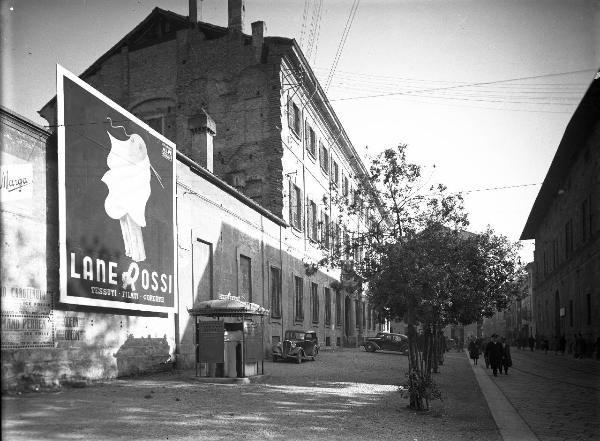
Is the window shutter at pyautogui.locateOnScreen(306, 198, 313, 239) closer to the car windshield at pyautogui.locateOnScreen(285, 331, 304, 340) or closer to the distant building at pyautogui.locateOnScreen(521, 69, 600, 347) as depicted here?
the car windshield at pyautogui.locateOnScreen(285, 331, 304, 340)

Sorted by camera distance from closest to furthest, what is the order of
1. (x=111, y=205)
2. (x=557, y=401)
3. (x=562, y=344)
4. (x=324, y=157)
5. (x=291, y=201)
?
(x=557, y=401) < (x=111, y=205) < (x=291, y=201) < (x=324, y=157) < (x=562, y=344)

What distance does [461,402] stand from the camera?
12680 millimetres

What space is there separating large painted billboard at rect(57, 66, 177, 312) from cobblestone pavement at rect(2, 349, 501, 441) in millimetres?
2172

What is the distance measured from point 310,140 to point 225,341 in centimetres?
1975

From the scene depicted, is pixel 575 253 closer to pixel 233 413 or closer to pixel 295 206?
pixel 295 206

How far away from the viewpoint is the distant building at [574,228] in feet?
99.2

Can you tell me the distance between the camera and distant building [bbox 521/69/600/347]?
30234 mm

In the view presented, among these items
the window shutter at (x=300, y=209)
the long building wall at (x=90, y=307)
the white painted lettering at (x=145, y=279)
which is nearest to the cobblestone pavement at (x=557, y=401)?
the long building wall at (x=90, y=307)

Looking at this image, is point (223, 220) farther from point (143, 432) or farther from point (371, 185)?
point (143, 432)

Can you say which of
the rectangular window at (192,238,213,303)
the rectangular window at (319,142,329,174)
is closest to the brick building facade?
the rectangular window at (319,142,329,174)

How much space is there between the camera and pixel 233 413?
938 centimetres

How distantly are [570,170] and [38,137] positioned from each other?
35474 mm

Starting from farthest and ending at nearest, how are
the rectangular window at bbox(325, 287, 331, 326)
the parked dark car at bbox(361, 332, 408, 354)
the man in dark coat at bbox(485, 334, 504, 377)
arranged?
1. the rectangular window at bbox(325, 287, 331, 326)
2. the parked dark car at bbox(361, 332, 408, 354)
3. the man in dark coat at bbox(485, 334, 504, 377)

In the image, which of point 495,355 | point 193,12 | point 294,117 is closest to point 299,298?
point 294,117
